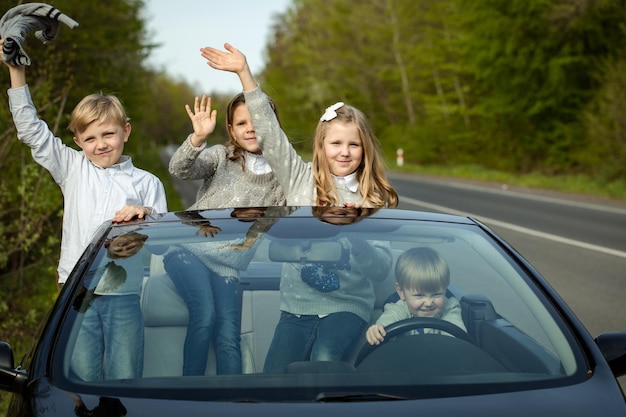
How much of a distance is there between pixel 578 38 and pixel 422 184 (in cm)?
824

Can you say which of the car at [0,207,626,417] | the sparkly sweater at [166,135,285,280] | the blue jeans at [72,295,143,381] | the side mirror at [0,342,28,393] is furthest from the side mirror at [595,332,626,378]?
the sparkly sweater at [166,135,285,280]

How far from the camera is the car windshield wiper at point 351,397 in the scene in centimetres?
229

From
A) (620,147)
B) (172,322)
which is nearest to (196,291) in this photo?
(172,322)

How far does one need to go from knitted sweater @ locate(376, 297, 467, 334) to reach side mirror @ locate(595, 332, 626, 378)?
433mm

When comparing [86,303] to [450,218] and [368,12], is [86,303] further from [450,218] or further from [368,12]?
[368,12]

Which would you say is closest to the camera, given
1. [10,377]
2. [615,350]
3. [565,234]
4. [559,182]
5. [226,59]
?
[10,377]

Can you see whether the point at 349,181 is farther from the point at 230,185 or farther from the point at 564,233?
the point at 564,233

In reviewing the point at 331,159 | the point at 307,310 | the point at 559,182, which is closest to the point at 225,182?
the point at 331,159

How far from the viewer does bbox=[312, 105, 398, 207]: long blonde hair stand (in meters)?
4.41

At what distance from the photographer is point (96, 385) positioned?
2.43m

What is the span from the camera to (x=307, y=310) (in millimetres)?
3064

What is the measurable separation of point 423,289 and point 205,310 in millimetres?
681

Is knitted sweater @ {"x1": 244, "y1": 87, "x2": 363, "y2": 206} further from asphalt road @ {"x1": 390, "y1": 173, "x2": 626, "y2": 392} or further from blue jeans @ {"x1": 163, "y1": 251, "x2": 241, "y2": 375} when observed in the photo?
asphalt road @ {"x1": 390, "y1": 173, "x2": 626, "y2": 392}

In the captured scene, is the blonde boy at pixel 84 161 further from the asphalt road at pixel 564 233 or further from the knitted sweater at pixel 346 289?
the asphalt road at pixel 564 233
